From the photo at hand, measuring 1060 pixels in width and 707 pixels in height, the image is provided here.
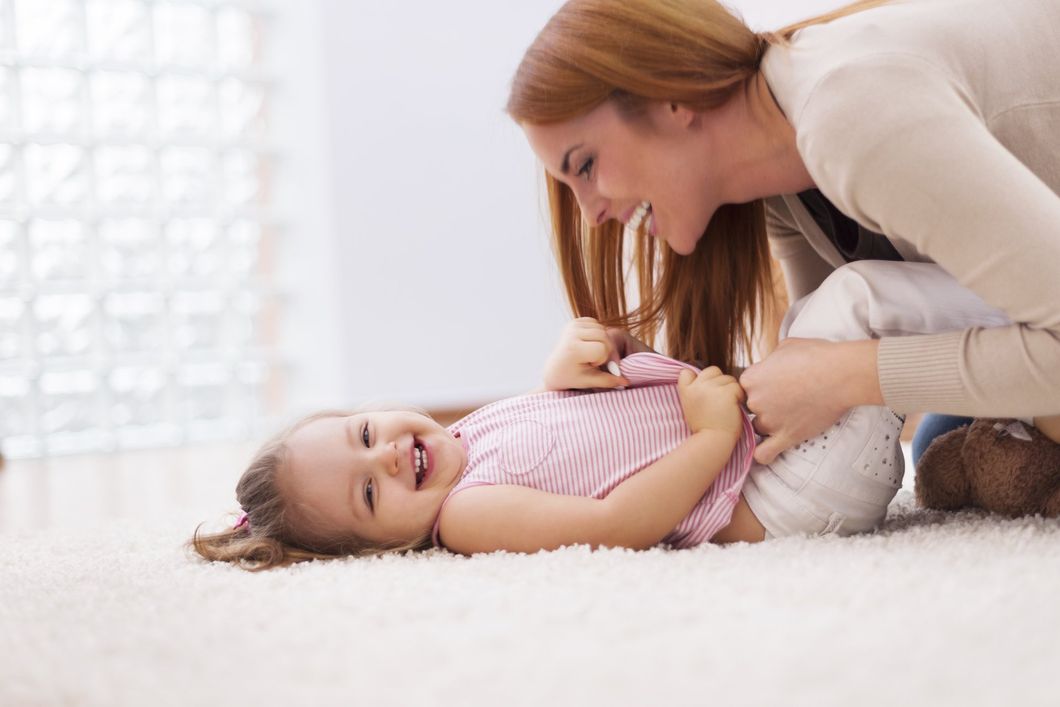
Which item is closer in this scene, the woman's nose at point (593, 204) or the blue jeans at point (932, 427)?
the woman's nose at point (593, 204)

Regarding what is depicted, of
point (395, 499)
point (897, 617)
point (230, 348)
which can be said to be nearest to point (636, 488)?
point (395, 499)

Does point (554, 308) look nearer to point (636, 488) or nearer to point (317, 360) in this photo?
point (317, 360)

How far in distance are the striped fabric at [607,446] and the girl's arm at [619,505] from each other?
0.04 metres

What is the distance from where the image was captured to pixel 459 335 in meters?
4.03

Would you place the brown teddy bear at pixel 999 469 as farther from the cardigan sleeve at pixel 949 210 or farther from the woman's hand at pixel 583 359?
the woman's hand at pixel 583 359

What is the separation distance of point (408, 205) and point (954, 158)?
3.12 meters

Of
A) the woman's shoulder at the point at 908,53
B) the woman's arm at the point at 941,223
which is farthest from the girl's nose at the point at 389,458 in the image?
the woman's shoulder at the point at 908,53

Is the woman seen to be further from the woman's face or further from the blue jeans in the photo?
the blue jeans

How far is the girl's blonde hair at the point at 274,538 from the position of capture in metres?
1.23

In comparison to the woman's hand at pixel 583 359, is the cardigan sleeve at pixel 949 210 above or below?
above

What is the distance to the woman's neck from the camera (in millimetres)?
1237

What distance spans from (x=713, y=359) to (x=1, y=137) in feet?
9.92

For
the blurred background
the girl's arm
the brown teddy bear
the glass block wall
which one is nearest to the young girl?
the girl's arm

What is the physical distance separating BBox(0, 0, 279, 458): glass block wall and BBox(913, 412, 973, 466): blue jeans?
119 inches
